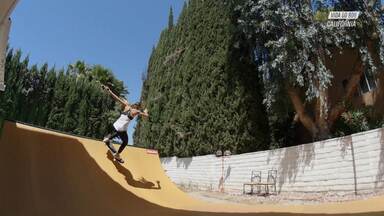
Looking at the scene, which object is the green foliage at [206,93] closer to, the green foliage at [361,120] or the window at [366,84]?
the green foliage at [361,120]

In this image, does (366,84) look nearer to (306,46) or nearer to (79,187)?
(306,46)

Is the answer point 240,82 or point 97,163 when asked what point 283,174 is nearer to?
point 240,82

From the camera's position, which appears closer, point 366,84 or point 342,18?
point 342,18

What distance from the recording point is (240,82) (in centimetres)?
1339

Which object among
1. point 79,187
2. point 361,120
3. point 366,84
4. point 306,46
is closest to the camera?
point 79,187

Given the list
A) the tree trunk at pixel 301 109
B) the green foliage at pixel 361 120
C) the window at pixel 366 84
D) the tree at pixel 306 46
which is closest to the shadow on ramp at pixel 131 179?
the tree at pixel 306 46

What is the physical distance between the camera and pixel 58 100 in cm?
1201

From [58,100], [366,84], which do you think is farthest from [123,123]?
[366,84]

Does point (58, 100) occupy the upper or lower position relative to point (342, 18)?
lower

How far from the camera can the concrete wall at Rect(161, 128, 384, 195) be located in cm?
825

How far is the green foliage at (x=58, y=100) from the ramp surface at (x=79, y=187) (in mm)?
3455

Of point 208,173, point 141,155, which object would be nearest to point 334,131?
point 208,173

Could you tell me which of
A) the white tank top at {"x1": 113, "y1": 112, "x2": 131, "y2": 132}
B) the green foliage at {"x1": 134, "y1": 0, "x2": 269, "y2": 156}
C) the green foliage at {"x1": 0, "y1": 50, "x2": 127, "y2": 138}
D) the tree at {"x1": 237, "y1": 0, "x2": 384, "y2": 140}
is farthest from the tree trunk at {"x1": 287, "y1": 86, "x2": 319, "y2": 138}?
the green foliage at {"x1": 0, "y1": 50, "x2": 127, "y2": 138}

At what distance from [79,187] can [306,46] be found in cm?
821
